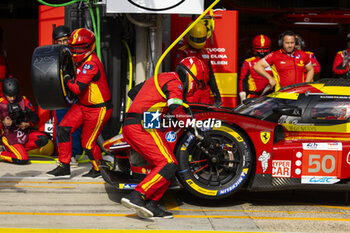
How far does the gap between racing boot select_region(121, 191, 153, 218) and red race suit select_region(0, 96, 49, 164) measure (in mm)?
3518

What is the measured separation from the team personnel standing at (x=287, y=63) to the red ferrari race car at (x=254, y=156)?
2560 millimetres

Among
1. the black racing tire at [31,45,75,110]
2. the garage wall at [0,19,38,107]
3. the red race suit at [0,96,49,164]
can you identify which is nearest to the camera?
the black racing tire at [31,45,75,110]

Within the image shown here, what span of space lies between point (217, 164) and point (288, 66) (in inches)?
129

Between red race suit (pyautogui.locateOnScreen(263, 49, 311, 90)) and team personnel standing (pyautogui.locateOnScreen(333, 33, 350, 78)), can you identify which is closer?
red race suit (pyautogui.locateOnScreen(263, 49, 311, 90))

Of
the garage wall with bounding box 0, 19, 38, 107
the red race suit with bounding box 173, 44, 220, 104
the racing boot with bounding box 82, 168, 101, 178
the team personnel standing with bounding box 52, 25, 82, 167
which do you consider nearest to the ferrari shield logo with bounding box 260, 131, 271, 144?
the red race suit with bounding box 173, 44, 220, 104

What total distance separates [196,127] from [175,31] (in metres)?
4.11

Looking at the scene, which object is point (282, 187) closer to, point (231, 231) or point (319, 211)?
point (319, 211)

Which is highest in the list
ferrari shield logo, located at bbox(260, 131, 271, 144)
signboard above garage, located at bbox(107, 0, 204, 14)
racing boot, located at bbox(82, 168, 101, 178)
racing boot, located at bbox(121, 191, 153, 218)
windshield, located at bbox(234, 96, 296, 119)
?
signboard above garage, located at bbox(107, 0, 204, 14)

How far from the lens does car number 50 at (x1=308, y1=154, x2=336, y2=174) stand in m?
5.71

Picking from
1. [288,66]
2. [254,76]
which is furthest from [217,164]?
[254,76]

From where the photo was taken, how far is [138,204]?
17.0 ft

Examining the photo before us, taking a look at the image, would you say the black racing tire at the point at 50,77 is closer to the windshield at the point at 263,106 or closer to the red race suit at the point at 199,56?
the red race suit at the point at 199,56

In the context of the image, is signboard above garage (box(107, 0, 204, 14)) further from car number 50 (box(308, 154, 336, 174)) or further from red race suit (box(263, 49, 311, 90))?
car number 50 (box(308, 154, 336, 174))

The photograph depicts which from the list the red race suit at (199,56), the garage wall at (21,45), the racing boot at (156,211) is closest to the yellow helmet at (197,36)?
the red race suit at (199,56)
